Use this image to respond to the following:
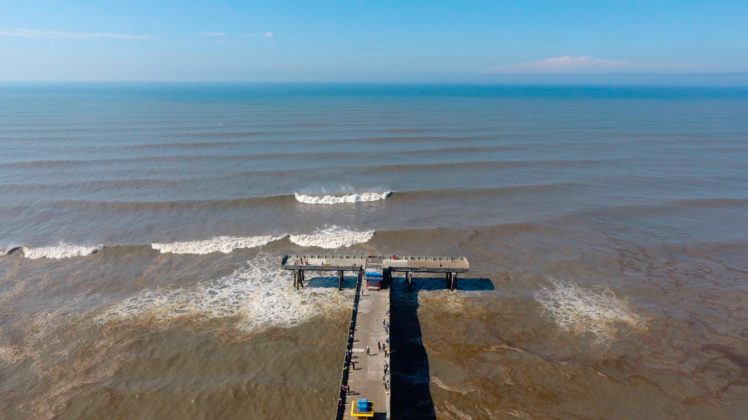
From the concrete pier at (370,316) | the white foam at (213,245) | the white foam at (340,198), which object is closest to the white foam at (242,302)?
the concrete pier at (370,316)

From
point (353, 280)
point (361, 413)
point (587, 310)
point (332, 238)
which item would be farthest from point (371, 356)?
point (332, 238)

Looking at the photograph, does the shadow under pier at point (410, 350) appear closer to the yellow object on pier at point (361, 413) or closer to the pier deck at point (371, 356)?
the pier deck at point (371, 356)

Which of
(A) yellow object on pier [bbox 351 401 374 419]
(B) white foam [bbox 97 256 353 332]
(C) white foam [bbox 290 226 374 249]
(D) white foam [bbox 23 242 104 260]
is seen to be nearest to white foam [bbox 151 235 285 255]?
(C) white foam [bbox 290 226 374 249]

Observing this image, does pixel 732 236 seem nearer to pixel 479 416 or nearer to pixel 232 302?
pixel 479 416

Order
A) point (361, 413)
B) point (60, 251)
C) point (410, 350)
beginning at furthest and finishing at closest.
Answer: point (60, 251), point (410, 350), point (361, 413)

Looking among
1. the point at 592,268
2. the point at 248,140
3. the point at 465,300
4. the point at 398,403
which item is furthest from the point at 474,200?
the point at 248,140

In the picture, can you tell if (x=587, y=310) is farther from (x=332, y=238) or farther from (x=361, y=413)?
(x=332, y=238)

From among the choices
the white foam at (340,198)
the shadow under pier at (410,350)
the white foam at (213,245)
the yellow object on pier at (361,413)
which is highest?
the white foam at (340,198)
